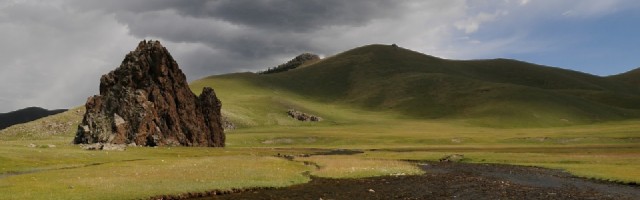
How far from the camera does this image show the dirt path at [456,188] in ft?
136

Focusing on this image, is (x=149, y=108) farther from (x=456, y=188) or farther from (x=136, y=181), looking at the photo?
A: (x=456, y=188)

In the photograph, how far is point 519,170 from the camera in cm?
6575

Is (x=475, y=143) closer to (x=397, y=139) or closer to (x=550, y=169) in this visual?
(x=397, y=139)

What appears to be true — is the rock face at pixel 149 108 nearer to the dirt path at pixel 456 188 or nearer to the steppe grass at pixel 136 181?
the steppe grass at pixel 136 181

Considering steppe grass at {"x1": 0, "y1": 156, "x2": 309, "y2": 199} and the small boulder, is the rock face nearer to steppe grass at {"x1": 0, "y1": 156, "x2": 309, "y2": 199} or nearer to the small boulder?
steppe grass at {"x1": 0, "y1": 156, "x2": 309, "y2": 199}

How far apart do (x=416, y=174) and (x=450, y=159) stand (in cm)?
2865

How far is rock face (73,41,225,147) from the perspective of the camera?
106 meters

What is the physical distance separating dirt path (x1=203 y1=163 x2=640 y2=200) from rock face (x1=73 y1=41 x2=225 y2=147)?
68.8 meters

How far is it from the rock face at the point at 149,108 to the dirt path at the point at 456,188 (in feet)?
226

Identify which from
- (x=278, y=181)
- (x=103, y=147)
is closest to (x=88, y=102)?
(x=103, y=147)

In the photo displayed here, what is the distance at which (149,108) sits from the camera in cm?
11331

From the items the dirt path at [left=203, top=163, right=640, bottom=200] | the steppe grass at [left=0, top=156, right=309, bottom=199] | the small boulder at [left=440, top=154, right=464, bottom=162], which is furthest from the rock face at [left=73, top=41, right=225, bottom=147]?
the dirt path at [left=203, top=163, right=640, bottom=200]

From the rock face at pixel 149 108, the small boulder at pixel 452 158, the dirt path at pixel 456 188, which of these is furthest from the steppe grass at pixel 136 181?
the rock face at pixel 149 108

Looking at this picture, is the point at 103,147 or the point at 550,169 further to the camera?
the point at 103,147
